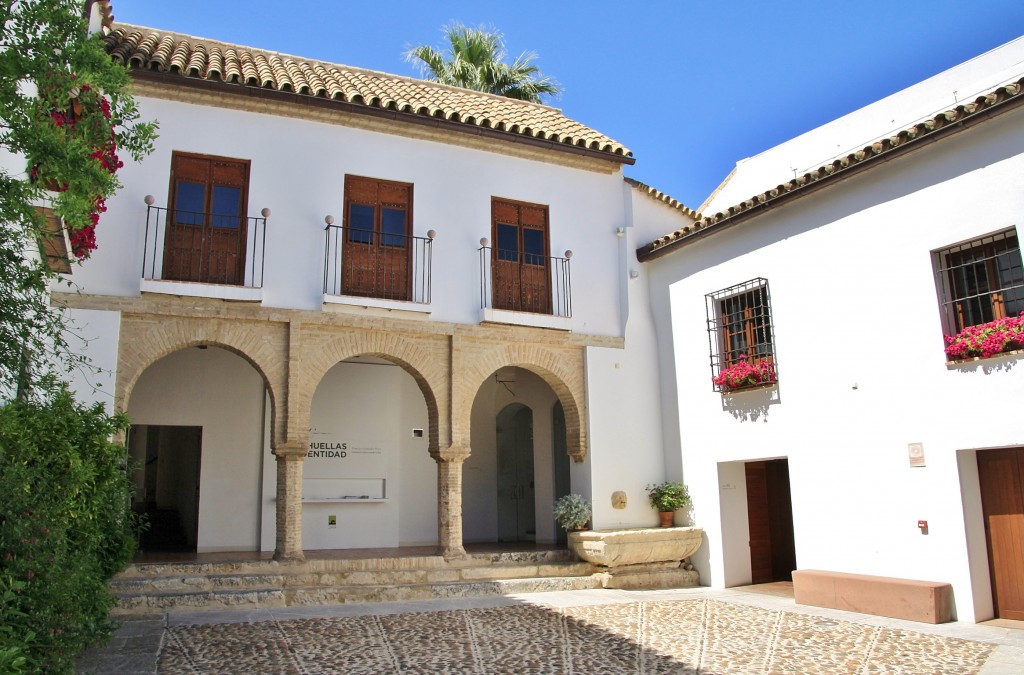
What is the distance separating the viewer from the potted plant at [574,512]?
1198cm

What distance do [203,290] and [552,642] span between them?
19.3 ft

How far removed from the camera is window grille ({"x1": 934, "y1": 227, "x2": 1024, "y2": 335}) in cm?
861

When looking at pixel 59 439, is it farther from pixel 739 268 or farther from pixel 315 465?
pixel 739 268

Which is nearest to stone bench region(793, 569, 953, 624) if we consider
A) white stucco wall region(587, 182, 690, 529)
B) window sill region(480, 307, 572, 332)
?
white stucco wall region(587, 182, 690, 529)

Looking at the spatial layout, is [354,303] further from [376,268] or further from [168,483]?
[168,483]

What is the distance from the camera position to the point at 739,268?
38.6 feet

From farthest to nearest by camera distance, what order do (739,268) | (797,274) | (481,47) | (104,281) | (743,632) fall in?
(481,47), (739,268), (797,274), (104,281), (743,632)

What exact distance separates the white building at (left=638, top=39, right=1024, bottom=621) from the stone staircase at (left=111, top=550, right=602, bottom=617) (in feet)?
8.33

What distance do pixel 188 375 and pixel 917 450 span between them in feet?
32.5

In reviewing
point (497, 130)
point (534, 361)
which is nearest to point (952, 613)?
point (534, 361)

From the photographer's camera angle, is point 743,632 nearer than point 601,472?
Yes

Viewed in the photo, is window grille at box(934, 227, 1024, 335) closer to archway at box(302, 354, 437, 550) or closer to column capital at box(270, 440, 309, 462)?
archway at box(302, 354, 437, 550)

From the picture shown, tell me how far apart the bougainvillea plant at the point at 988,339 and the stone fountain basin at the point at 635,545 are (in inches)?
182

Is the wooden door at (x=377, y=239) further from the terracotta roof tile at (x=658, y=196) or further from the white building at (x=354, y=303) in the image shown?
the terracotta roof tile at (x=658, y=196)
